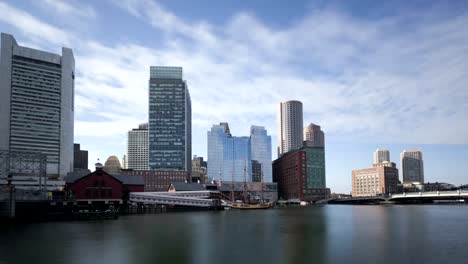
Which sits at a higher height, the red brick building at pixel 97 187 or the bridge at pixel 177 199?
the red brick building at pixel 97 187

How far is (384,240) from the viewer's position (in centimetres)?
6034

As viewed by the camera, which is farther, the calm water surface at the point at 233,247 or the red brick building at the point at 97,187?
the red brick building at the point at 97,187

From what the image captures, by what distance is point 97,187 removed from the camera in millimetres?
140875

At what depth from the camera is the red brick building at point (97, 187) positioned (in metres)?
138

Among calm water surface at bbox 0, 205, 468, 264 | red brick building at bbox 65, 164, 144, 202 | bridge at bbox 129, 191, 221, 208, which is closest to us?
calm water surface at bbox 0, 205, 468, 264

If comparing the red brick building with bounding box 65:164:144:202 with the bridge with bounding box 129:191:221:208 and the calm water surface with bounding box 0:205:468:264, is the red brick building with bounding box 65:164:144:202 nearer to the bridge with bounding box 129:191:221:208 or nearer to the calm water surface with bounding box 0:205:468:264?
the bridge with bounding box 129:191:221:208

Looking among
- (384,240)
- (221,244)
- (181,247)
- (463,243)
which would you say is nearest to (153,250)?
(181,247)

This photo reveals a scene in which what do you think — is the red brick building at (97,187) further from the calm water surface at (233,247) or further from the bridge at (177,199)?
Result: the calm water surface at (233,247)

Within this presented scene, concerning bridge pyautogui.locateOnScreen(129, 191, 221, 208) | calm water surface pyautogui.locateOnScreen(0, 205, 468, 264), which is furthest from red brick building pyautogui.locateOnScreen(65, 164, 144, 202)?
calm water surface pyautogui.locateOnScreen(0, 205, 468, 264)

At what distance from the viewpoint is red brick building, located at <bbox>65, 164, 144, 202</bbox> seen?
454ft

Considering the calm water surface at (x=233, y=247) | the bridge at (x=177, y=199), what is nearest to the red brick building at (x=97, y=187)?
the bridge at (x=177, y=199)

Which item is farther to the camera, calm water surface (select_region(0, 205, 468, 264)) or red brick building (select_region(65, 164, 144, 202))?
red brick building (select_region(65, 164, 144, 202))

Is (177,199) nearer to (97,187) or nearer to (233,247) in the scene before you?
(97,187)

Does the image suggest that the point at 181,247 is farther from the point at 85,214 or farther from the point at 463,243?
the point at 85,214
